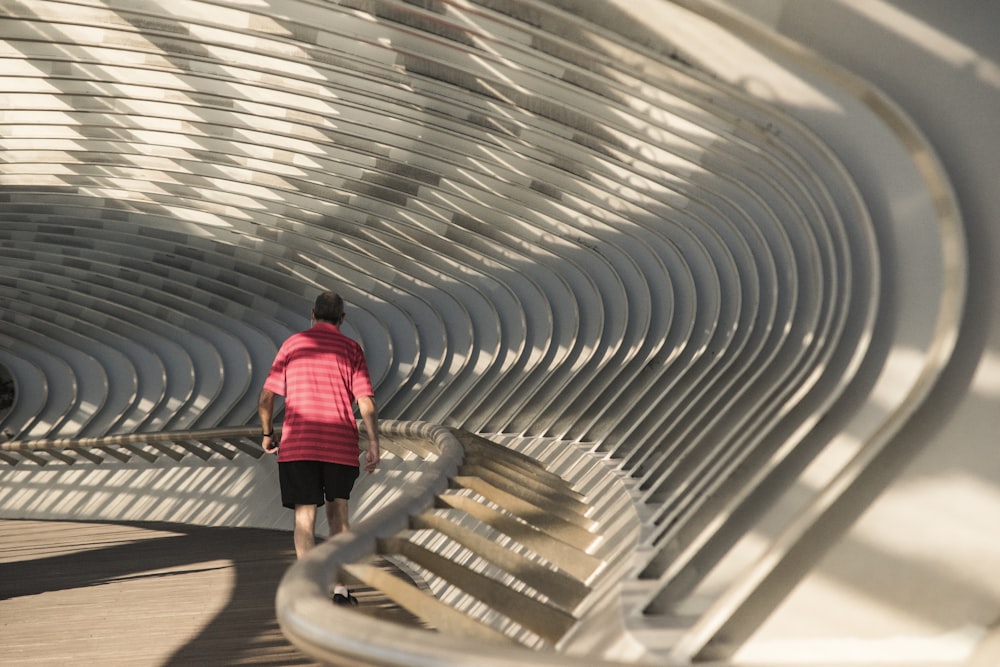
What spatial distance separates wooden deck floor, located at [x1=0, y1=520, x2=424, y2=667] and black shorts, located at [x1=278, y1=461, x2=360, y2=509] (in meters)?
0.88

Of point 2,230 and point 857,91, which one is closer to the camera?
point 857,91

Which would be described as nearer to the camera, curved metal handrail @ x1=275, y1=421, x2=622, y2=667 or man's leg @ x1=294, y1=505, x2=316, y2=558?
curved metal handrail @ x1=275, y1=421, x2=622, y2=667

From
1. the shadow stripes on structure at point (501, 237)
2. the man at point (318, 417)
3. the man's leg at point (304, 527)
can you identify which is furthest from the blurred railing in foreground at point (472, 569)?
the man's leg at point (304, 527)

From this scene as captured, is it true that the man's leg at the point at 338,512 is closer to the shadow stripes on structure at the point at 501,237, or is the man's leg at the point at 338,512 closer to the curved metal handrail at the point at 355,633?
the shadow stripes on structure at the point at 501,237

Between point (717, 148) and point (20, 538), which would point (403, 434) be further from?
point (20, 538)

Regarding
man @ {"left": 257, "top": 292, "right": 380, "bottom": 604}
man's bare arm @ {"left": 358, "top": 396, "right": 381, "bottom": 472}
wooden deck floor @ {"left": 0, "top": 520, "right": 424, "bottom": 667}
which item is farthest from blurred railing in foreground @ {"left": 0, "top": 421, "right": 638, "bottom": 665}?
wooden deck floor @ {"left": 0, "top": 520, "right": 424, "bottom": 667}

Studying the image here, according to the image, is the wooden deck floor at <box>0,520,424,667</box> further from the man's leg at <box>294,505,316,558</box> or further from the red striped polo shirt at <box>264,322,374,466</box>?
the red striped polo shirt at <box>264,322,374,466</box>

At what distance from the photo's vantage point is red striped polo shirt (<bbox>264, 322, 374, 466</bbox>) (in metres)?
7.21

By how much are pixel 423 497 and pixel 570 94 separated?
7937 mm

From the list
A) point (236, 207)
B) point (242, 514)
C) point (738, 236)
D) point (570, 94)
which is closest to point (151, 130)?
point (236, 207)

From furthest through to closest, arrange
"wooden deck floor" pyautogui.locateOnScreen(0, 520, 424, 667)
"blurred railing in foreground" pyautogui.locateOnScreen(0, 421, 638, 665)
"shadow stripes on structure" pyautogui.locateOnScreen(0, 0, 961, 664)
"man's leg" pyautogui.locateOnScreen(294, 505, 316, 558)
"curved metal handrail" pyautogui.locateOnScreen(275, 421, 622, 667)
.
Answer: "wooden deck floor" pyautogui.locateOnScreen(0, 520, 424, 667) < "man's leg" pyautogui.locateOnScreen(294, 505, 316, 558) < "shadow stripes on structure" pyautogui.locateOnScreen(0, 0, 961, 664) < "blurred railing in foreground" pyautogui.locateOnScreen(0, 421, 638, 665) < "curved metal handrail" pyautogui.locateOnScreen(275, 421, 622, 667)

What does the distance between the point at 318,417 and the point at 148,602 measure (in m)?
3.05

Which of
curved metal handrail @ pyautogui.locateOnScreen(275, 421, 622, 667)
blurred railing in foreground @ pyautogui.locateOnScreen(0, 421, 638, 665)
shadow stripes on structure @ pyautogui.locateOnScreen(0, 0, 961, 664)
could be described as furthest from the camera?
shadow stripes on structure @ pyautogui.locateOnScreen(0, 0, 961, 664)

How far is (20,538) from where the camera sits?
16734 millimetres
